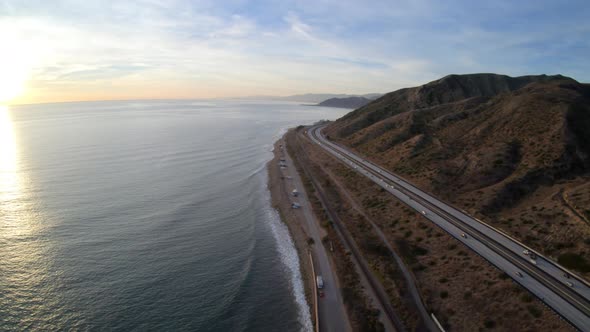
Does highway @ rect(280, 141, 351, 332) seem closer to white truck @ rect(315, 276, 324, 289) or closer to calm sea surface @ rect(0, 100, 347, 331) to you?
white truck @ rect(315, 276, 324, 289)

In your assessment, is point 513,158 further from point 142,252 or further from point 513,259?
point 142,252

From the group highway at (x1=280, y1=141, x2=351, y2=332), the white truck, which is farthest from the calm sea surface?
the white truck

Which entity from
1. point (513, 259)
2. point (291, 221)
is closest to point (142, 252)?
point (291, 221)

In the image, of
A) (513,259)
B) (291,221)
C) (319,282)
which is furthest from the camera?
(291,221)

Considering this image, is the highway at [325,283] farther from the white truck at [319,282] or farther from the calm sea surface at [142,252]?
the calm sea surface at [142,252]

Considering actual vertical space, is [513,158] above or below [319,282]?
above

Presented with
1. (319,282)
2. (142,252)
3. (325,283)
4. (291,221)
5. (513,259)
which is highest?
(513,259)

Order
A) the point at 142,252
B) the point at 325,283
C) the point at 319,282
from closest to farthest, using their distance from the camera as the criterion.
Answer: the point at 319,282, the point at 325,283, the point at 142,252

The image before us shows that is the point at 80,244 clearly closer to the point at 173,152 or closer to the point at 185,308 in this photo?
the point at 185,308
